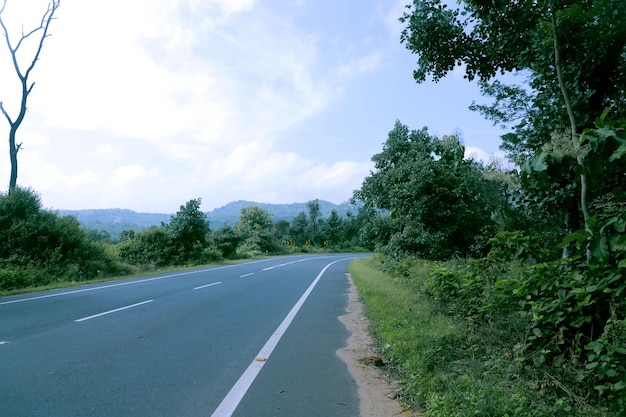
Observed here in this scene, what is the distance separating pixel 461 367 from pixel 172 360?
12.3 ft

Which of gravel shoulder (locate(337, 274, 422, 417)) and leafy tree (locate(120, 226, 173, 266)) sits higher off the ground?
leafy tree (locate(120, 226, 173, 266))

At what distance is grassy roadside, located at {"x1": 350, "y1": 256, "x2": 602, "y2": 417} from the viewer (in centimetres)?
340

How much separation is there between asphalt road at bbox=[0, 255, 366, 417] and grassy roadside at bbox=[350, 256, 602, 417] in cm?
75

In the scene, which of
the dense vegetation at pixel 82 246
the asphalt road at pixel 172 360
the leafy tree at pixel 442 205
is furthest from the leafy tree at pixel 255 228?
the asphalt road at pixel 172 360

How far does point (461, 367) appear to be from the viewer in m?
4.50

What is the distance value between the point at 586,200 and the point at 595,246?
40.4 inches

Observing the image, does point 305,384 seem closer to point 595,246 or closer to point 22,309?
point 595,246

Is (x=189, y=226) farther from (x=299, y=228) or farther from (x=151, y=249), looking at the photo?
(x=299, y=228)

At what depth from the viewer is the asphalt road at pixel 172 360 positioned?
3900 millimetres

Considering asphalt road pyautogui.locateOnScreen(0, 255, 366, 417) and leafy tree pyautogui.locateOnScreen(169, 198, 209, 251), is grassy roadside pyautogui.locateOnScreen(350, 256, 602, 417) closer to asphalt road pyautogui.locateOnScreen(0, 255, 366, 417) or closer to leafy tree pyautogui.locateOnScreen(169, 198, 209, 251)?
asphalt road pyautogui.locateOnScreen(0, 255, 366, 417)

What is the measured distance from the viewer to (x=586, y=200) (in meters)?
3.83

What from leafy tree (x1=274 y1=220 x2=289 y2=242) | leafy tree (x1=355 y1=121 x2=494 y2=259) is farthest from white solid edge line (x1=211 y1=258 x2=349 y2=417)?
leafy tree (x1=274 y1=220 x2=289 y2=242)

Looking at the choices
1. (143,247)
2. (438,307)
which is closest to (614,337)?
(438,307)

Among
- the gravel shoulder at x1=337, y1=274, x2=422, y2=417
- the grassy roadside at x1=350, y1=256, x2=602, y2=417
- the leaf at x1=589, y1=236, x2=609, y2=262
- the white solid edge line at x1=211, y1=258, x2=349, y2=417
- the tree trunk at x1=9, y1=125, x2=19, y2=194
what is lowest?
the gravel shoulder at x1=337, y1=274, x2=422, y2=417
